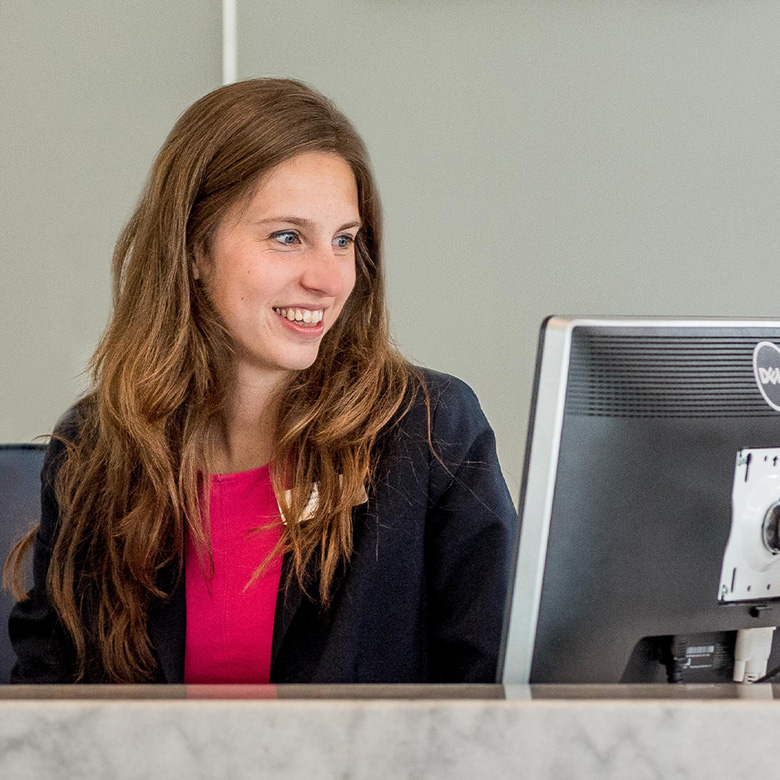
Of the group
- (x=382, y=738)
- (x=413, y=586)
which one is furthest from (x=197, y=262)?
(x=382, y=738)

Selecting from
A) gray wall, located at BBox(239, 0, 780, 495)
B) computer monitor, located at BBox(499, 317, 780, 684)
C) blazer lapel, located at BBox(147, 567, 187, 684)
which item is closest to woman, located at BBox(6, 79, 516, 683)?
blazer lapel, located at BBox(147, 567, 187, 684)

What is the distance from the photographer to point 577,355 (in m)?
0.77

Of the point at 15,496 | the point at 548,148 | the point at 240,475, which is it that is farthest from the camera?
the point at 548,148

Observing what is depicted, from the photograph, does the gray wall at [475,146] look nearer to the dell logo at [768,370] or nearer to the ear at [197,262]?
the ear at [197,262]

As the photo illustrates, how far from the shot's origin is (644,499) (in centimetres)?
81

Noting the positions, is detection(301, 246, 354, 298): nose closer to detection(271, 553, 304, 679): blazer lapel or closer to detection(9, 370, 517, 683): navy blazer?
detection(9, 370, 517, 683): navy blazer

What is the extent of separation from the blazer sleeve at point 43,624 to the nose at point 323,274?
1.40 ft

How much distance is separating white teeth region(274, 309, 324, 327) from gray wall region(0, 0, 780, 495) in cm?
141

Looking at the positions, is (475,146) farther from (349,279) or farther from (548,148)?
(349,279)

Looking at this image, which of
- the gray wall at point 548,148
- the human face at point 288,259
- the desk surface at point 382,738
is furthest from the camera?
the gray wall at point 548,148

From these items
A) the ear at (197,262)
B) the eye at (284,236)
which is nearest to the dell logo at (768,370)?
the eye at (284,236)

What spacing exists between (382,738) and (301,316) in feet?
2.71

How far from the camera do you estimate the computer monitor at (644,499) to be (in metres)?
0.77

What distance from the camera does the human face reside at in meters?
1.35
